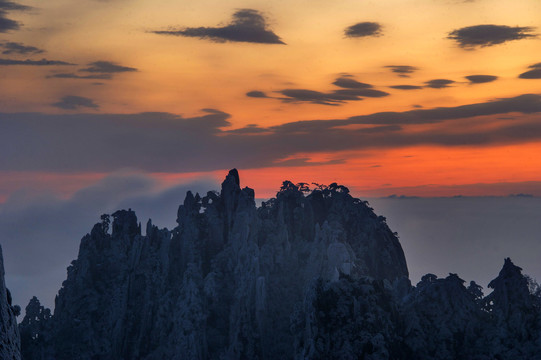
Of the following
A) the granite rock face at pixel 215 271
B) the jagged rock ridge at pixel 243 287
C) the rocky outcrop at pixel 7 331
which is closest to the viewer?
the rocky outcrop at pixel 7 331

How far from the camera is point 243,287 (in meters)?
114

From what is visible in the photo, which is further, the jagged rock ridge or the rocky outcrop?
the jagged rock ridge

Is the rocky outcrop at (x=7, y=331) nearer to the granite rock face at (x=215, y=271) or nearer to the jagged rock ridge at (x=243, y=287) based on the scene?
the jagged rock ridge at (x=243, y=287)

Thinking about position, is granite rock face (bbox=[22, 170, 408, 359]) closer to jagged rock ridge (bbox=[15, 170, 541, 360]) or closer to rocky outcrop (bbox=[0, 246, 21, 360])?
jagged rock ridge (bbox=[15, 170, 541, 360])

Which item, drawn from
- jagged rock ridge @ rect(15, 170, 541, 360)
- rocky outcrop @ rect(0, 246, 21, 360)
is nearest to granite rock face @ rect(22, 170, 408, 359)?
jagged rock ridge @ rect(15, 170, 541, 360)

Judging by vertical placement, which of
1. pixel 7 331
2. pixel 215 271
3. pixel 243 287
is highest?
pixel 7 331

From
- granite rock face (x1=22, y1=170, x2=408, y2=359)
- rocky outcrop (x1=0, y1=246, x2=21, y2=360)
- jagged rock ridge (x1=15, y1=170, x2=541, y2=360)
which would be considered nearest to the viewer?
rocky outcrop (x1=0, y1=246, x2=21, y2=360)

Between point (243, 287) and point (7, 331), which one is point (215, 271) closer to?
point (243, 287)

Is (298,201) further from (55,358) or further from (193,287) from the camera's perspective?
(55,358)

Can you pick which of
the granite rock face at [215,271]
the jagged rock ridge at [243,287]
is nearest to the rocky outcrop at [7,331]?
the jagged rock ridge at [243,287]

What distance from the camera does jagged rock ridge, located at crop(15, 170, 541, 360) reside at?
8288 centimetres

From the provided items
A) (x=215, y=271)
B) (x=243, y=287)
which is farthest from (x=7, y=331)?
(x=215, y=271)

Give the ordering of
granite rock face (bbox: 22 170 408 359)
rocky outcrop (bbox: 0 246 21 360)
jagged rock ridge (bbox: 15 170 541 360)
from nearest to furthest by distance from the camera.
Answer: rocky outcrop (bbox: 0 246 21 360) → jagged rock ridge (bbox: 15 170 541 360) → granite rock face (bbox: 22 170 408 359)

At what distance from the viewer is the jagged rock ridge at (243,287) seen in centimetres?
8288
